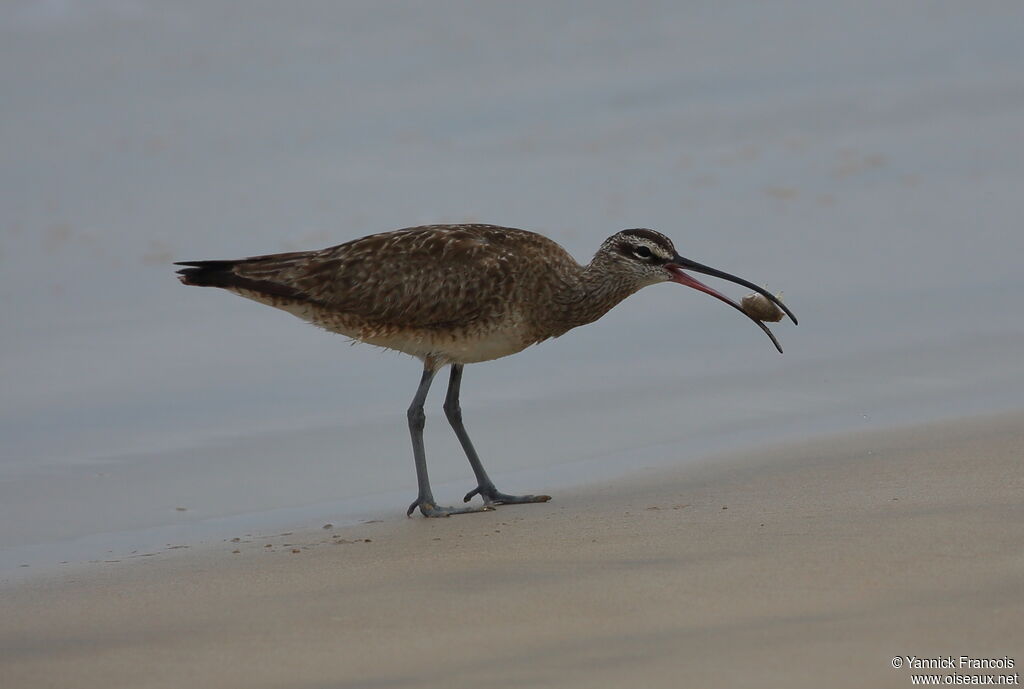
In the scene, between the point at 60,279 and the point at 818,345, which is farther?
the point at 60,279

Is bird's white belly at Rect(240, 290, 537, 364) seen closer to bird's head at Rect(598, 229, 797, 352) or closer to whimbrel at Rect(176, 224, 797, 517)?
whimbrel at Rect(176, 224, 797, 517)

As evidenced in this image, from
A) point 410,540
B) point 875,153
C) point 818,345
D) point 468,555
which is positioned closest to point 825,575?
point 468,555

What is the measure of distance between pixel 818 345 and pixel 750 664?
646cm

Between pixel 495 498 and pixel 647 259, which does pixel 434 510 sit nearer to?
pixel 495 498

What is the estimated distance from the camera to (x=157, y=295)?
42.1 ft

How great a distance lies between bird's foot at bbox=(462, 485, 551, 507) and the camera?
26.9ft

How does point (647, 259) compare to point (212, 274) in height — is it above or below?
above

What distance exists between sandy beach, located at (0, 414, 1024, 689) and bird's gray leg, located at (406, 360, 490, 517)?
0.45ft

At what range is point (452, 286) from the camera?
868cm

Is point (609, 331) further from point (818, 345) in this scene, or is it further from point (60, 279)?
point (60, 279)

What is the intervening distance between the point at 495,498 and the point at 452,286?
3.62 feet

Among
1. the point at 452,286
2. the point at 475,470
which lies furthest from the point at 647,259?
the point at 475,470

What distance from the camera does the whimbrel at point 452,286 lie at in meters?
8.72

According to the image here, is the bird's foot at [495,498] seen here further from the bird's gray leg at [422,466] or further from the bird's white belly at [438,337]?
the bird's white belly at [438,337]
